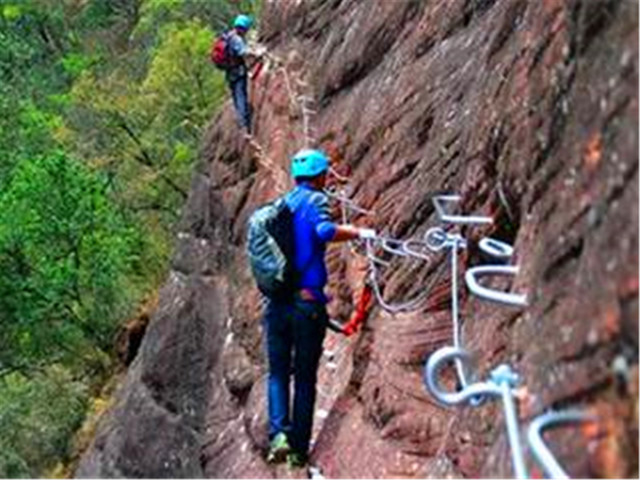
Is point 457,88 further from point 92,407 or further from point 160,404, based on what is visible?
point 92,407

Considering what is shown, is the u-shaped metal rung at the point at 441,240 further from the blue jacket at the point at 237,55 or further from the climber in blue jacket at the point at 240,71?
the blue jacket at the point at 237,55

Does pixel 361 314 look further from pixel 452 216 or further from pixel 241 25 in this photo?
pixel 241 25

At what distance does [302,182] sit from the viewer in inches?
293

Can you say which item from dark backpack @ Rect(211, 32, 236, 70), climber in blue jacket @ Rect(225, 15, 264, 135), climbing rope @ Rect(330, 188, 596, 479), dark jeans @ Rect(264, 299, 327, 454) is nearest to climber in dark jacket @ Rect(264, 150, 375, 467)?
dark jeans @ Rect(264, 299, 327, 454)

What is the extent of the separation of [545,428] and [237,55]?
12.5 metres

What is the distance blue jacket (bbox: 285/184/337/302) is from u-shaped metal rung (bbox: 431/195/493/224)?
0.72m

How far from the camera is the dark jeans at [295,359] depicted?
24.3ft

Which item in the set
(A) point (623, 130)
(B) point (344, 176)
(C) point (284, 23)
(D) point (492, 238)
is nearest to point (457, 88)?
(B) point (344, 176)

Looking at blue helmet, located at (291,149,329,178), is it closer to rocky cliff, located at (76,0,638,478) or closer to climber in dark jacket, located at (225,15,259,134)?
rocky cliff, located at (76,0,638,478)

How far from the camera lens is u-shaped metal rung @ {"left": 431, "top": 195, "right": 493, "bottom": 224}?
6824 mm

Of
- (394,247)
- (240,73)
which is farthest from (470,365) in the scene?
(240,73)

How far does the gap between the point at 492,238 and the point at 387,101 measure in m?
4.00

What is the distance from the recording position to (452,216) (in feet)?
24.7

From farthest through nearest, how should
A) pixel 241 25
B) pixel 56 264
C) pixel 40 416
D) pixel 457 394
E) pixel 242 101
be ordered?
pixel 56 264 < pixel 40 416 < pixel 241 25 < pixel 242 101 < pixel 457 394
